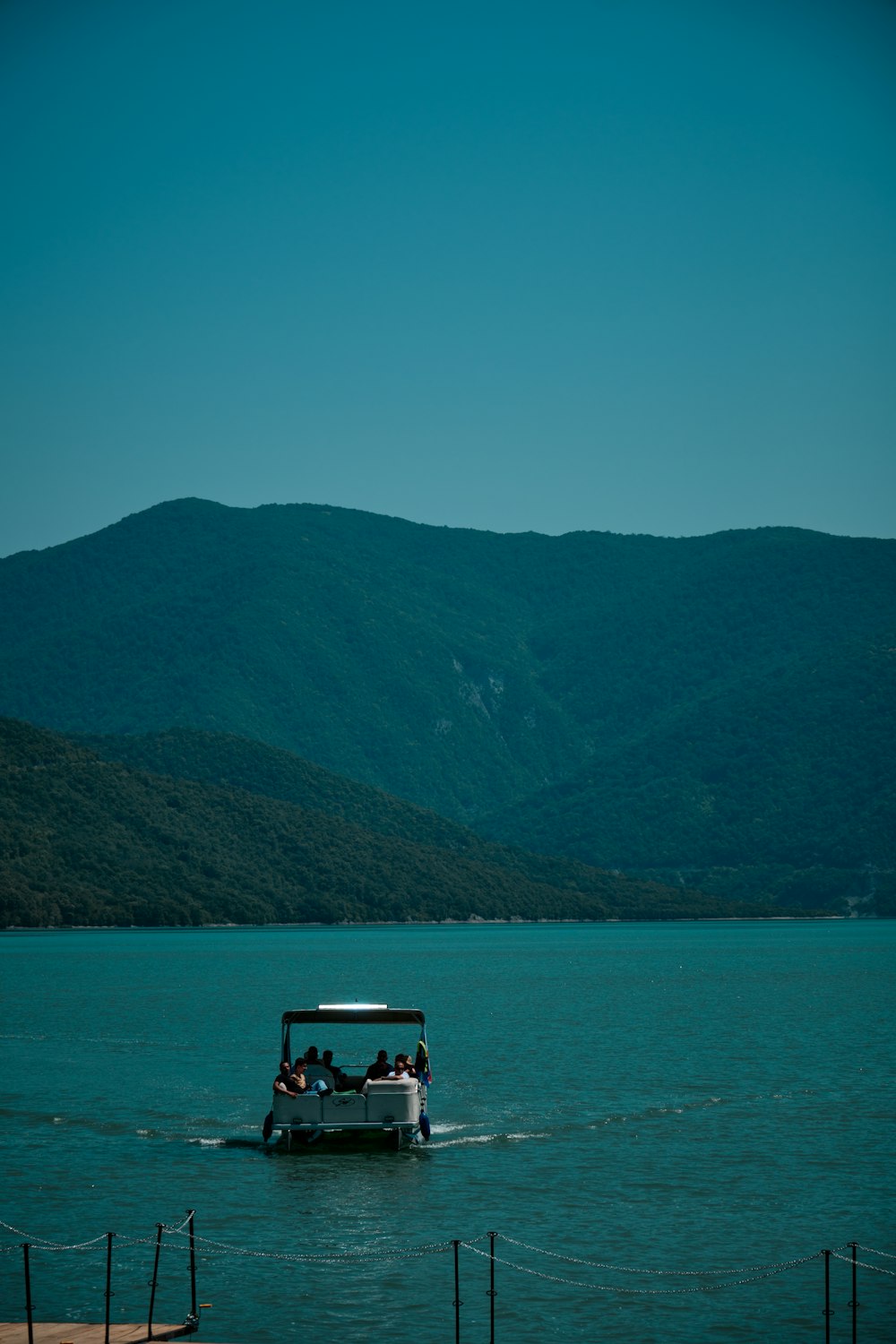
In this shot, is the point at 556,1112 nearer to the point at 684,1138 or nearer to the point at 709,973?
the point at 684,1138

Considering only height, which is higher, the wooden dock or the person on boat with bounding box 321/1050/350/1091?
the person on boat with bounding box 321/1050/350/1091

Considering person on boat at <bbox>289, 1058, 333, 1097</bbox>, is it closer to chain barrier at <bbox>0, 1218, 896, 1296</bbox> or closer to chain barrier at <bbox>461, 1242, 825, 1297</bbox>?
chain barrier at <bbox>0, 1218, 896, 1296</bbox>

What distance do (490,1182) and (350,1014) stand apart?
7598mm

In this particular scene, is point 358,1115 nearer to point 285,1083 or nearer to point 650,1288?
point 285,1083

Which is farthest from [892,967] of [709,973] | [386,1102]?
[386,1102]

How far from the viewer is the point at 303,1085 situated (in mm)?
41188

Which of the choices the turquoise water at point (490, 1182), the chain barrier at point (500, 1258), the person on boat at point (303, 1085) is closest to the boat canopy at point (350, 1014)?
the person on boat at point (303, 1085)

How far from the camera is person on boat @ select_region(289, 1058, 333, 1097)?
40812mm

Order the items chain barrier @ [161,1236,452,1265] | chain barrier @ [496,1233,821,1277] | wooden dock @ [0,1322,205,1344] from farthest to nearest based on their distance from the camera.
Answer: chain barrier @ [161,1236,452,1265], chain barrier @ [496,1233,821,1277], wooden dock @ [0,1322,205,1344]

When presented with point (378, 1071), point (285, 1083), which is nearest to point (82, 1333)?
point (285, 1083)

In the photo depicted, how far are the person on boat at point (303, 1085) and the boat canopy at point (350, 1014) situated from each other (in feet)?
8.68

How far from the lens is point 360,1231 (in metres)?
33.1

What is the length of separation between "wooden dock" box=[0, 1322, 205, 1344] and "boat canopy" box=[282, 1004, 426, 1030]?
20.3 metres

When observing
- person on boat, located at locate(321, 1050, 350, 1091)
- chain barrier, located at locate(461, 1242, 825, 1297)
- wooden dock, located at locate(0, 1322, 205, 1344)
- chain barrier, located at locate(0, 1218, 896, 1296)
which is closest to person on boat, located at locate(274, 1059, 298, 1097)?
person on boat, located at locate(321, 1050, 350, 1091)
